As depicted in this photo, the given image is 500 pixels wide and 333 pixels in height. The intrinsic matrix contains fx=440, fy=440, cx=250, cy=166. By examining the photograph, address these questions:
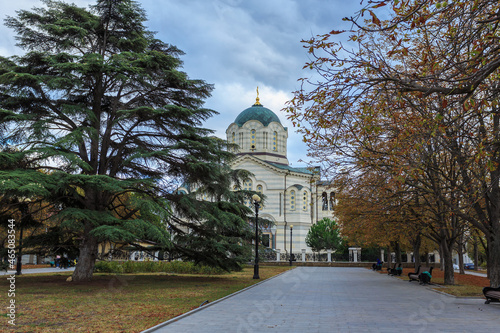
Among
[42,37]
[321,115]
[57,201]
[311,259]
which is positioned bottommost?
[311,259]

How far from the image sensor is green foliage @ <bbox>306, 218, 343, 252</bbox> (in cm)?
4522

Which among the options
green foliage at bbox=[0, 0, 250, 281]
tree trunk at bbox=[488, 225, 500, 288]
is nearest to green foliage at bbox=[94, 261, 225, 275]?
green foliage at bbox=[0, 0, 250, 281]

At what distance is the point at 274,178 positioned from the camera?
51.3 meters

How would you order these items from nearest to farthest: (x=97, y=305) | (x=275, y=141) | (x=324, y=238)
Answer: (x=97, y=305) < (x=324, y=238) < (x=275, y=141)

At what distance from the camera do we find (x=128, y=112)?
17.1 meters

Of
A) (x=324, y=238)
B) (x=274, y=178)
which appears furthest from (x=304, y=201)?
(x=324, y=238)

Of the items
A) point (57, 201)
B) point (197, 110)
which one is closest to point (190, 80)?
point (197, 110)

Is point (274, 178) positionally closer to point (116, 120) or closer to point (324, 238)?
point (324, 238)

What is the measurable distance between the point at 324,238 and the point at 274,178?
9801mm

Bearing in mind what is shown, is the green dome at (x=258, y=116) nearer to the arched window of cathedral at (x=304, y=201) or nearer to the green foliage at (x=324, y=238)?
the arched window of cathedral at (x=304, y=201)

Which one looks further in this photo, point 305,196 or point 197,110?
point 305,196

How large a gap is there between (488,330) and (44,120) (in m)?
15.5

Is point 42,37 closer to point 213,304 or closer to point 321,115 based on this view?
point 213,304

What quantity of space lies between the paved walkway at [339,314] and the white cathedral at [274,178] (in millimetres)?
35047
